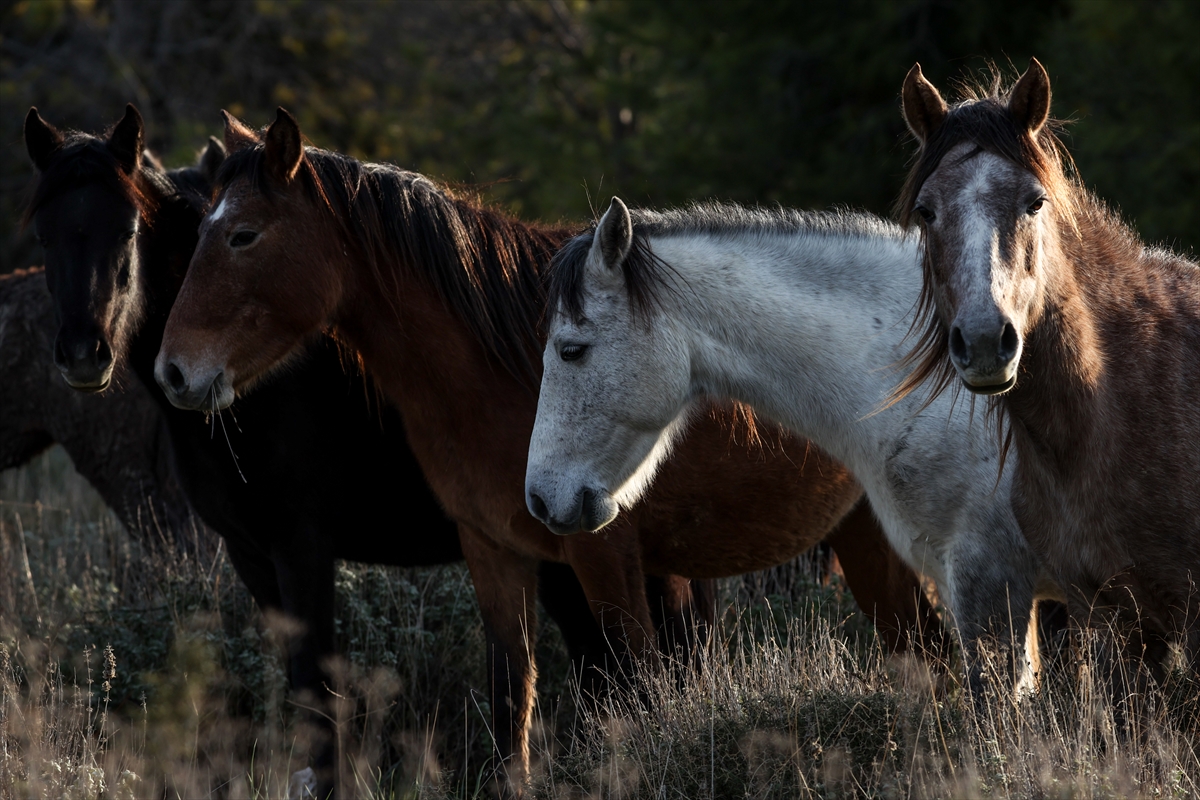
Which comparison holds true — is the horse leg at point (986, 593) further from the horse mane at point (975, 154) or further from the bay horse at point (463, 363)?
the bay horse at point (463, 363)

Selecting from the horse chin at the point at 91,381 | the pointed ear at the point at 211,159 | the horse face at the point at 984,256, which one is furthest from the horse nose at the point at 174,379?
the horse face at the point at 984,256

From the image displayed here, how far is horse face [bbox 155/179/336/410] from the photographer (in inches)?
145

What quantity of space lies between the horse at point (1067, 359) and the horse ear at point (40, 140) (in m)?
3.44

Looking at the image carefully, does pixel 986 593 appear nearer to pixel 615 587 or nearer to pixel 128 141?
pixel 615 587

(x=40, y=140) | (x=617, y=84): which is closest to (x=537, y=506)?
(x=40, y=140)

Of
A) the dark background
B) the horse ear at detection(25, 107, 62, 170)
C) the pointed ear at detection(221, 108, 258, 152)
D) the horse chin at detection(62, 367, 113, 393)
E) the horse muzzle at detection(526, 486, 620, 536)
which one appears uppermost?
the dark background

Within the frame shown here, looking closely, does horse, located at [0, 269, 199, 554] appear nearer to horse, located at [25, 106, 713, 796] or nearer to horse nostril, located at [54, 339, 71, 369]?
horse, located at [25, 106, 713, 796]

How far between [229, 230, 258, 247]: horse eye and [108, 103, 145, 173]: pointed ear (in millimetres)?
1014

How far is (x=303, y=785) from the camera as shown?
4203 millimetres

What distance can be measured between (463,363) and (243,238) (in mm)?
872

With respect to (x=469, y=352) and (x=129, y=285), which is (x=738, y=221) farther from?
(x=129, y=285)

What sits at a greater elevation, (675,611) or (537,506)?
(537,506)

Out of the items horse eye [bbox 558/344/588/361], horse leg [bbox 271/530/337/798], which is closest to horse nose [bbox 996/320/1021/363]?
horse eye [bbox 558/344/588/361]

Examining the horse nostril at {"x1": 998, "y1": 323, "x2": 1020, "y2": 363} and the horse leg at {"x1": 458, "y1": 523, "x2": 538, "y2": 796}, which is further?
the horse leg at {"x1": 458, "y1": 523, "x2": 538, "y2": 796}
